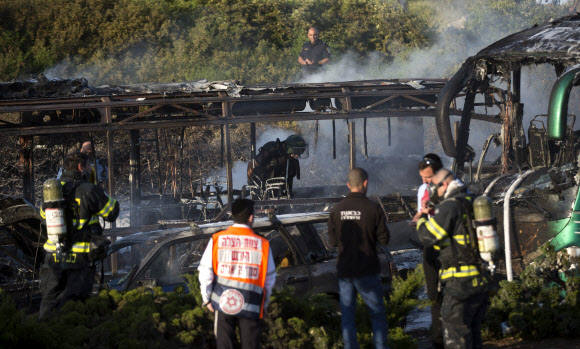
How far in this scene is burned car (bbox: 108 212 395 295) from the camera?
7957 mm

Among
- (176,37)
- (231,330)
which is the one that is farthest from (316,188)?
(176,37)

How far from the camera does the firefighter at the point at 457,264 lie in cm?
589

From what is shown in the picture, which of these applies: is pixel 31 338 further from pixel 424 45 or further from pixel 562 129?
pixel 424 45

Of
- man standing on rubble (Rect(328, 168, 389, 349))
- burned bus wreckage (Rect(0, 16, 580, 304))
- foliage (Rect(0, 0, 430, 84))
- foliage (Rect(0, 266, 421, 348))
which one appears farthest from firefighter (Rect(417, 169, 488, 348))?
foliage (Rect(0, 0, 430, 84))

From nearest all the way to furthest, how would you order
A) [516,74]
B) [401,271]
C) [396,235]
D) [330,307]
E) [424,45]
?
[330,307] → [401,271] → [516,74] → [396,235] → [424,45]

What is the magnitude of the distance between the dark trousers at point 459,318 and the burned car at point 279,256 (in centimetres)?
217

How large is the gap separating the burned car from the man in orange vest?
2361 millimetres

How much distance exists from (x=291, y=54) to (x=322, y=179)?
24.1 feet

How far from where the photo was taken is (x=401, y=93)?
46.5 ft

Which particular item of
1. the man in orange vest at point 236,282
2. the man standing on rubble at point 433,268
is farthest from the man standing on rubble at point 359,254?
the man in orange vest at point 236,282

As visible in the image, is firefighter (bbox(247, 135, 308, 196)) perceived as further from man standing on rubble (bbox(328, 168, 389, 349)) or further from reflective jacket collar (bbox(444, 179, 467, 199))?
reflective jacket collar (bbox(444, 179, 467, 199))

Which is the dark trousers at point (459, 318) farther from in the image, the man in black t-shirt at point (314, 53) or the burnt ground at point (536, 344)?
the man in black t-shirt at point (314, 53)

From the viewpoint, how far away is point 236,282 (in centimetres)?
543

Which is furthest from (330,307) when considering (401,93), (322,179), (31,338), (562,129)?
(322,179)
